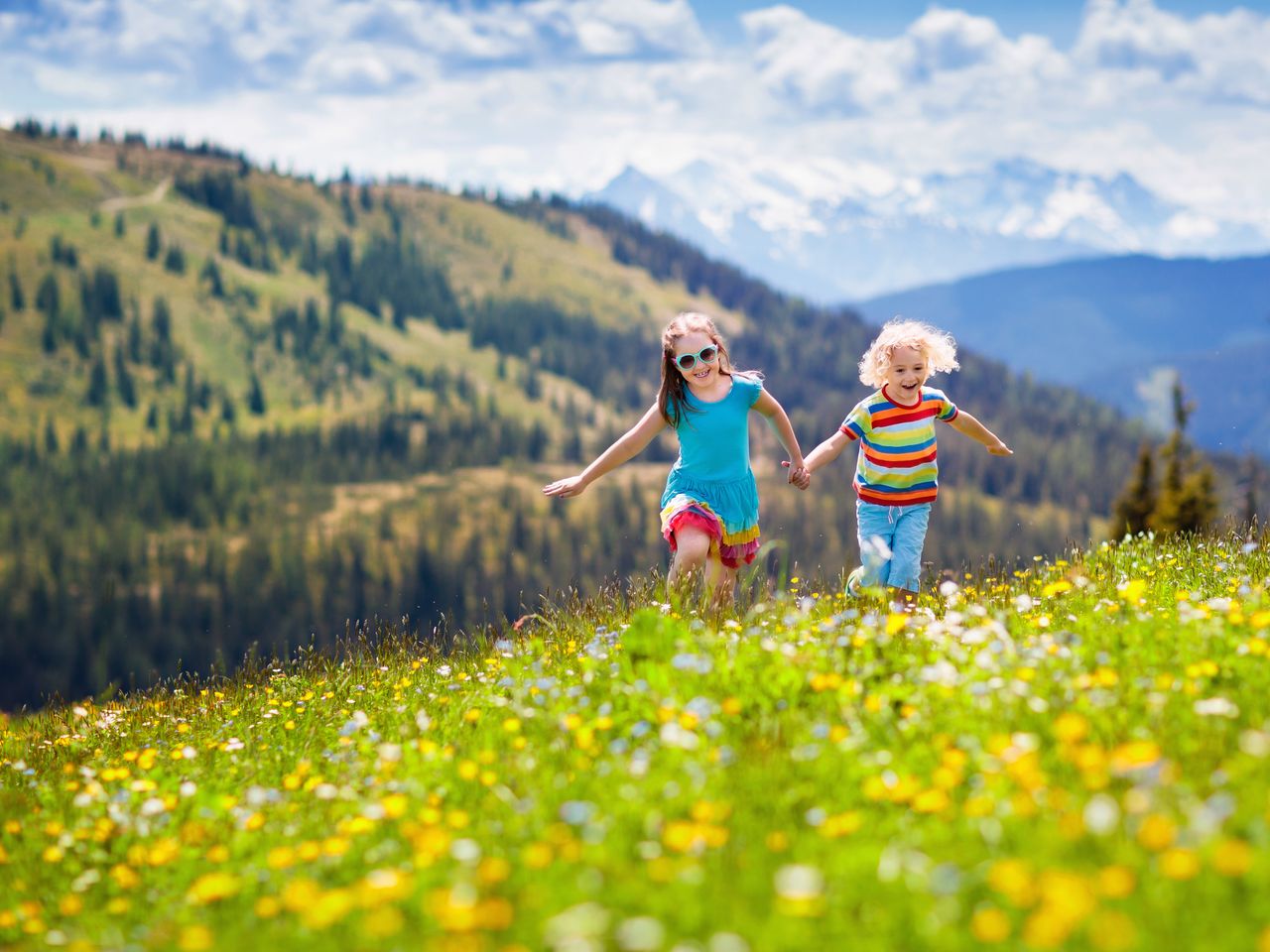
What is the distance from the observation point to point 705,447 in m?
8.79

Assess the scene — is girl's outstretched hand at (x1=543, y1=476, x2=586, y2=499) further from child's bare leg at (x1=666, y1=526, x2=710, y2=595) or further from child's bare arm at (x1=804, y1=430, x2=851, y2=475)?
child's bare arm at (x1=804, y1=430, x2=851, y2=475)

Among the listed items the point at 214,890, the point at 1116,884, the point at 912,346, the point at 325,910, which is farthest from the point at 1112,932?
the point at 912,346

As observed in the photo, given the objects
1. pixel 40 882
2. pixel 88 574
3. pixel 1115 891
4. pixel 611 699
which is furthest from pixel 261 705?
pixel 88 574

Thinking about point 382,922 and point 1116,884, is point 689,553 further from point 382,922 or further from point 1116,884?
point 1116,884

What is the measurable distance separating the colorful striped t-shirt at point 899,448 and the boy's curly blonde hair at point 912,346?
0.73 ft

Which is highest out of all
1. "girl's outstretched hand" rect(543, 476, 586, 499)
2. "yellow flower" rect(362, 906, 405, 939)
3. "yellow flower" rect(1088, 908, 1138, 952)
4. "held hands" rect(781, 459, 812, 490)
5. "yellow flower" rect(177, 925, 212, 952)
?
"held hands" rect(781, 459, 812, 490)

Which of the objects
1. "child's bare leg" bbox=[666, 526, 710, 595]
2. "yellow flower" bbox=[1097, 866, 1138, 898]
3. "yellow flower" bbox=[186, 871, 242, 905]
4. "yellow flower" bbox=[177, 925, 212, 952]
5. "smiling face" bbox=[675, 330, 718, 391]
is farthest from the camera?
"smiling face" bbox=[675, 330, 718, 391]

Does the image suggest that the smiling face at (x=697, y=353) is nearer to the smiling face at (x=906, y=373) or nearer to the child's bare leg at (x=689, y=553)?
the child's bare leg at (x=689, y=553)

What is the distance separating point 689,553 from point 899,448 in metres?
2.07

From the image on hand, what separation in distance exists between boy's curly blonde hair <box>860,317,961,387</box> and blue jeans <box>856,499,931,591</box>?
1.08 metres

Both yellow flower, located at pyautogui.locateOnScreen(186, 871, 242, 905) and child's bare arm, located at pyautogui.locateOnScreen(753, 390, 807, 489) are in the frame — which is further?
child's bare arm, located at pyautogui.locateOnScreen(753, 390, 807, 489)

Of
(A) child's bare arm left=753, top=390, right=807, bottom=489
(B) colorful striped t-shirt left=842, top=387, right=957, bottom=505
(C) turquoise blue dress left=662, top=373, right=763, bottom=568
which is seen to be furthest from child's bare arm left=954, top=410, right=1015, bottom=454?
(C) turquoise blue dress left=662, top=373, right=763, bottom=568

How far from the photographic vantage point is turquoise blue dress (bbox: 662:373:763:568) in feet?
28.8

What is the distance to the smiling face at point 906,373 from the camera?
902cm
